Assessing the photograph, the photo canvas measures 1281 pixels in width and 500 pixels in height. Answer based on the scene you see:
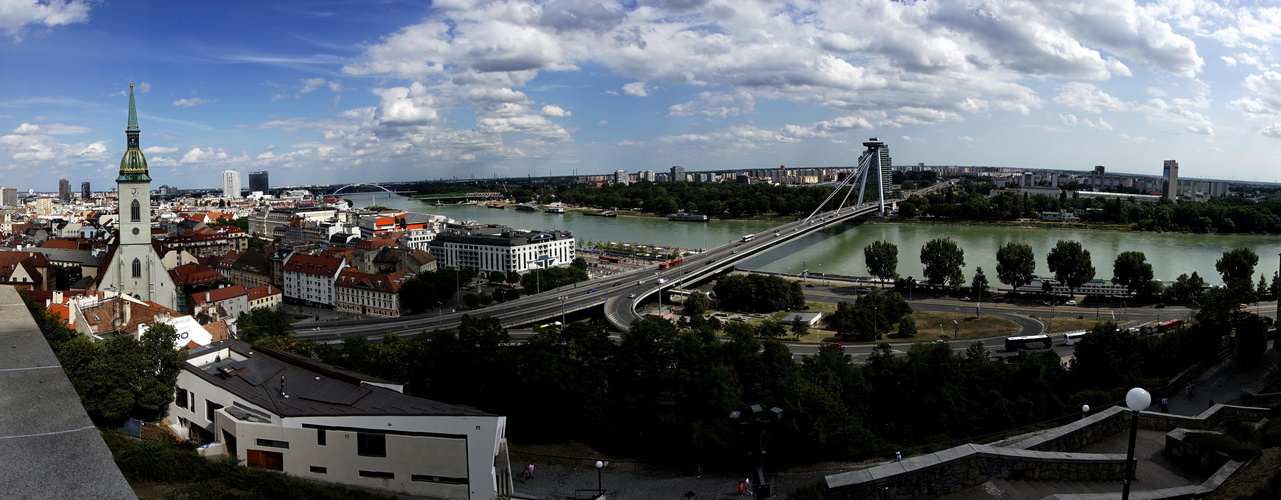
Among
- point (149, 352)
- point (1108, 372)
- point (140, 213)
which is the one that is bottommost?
point (1108, 372)

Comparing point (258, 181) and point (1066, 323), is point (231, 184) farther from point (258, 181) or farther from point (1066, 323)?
point (1066, 323)

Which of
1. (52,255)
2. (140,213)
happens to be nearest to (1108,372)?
(140,213)

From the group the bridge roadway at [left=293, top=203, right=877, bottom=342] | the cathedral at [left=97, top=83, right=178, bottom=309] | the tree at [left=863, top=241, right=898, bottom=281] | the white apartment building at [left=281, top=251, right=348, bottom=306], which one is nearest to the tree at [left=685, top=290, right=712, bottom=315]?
the bridge roadway at [left=293, top=203, right=877, bottom=342]

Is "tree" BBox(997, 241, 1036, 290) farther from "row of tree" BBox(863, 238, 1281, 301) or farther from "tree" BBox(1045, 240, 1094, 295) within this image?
"tree" BBox(1045, 240, 1094, 295)

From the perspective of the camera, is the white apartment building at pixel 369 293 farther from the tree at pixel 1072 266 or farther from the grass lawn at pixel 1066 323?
the tree at pixel 1072 266

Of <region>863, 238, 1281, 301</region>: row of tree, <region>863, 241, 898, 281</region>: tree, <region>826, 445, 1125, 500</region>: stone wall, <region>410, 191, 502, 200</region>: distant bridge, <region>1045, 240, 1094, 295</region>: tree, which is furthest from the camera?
<region>410, 191, 502, 200</region>: distant bridge

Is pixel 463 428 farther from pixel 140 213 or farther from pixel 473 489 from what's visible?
pixel 140 213

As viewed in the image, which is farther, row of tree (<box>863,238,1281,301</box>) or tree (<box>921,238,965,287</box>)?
tree (<box>921,238,965,287</box>)
